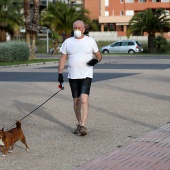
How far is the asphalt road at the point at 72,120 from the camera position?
9.18 m

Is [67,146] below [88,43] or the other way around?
below

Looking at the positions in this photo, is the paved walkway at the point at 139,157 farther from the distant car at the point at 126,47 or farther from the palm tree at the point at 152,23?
the palm tree at the point at 152,23

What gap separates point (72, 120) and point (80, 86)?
6.42ft

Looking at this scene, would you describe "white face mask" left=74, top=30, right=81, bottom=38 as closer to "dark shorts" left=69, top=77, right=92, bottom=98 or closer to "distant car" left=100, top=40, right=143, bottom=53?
"dark shorts" left=69, top=77, right=92, bottom=98

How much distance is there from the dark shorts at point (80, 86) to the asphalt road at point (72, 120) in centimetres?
75

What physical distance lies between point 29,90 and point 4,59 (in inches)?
909

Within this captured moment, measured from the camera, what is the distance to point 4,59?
42.8 metres

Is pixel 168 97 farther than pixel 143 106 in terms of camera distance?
Yes

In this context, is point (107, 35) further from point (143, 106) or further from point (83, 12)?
point (143, 106)

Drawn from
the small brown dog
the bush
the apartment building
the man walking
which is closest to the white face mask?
the man walking

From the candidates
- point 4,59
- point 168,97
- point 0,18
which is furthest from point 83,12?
point 168,97

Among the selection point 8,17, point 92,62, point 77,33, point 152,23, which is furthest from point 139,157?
point 8,17

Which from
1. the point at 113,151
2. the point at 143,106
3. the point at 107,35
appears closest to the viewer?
the point at 113,151

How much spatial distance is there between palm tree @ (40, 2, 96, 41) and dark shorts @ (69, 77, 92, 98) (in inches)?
2065
